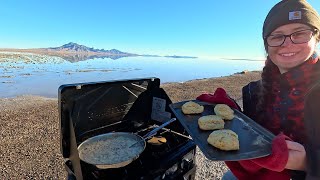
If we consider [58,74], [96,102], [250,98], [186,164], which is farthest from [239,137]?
[58,74]

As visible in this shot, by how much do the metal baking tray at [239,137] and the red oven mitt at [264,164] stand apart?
53 mm

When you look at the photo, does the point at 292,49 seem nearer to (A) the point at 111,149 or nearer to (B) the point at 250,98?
(B) the point at 250,98

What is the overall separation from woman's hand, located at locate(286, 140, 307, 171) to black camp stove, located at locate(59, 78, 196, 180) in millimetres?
1065

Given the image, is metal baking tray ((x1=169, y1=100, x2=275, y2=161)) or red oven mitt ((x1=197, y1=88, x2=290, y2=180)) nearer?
red oven mitt ((x1=197, y1=88, x2=290, y2=180))

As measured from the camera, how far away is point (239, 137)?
1798 mm

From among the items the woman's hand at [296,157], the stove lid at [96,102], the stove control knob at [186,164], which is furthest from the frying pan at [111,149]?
the woman's hand at [296,157]

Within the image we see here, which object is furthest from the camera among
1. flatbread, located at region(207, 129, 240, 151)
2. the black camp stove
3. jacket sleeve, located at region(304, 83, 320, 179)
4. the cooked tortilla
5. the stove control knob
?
the stove control knob

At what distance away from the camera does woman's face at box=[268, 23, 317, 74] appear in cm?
161

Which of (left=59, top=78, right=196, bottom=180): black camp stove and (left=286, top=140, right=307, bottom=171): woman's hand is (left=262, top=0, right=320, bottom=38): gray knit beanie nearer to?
(left=286, top=140, right=307, bottom=171): woman's hand

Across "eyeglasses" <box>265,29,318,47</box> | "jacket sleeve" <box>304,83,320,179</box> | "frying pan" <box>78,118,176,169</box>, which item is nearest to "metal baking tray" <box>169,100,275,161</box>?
"jacket sleeve" <box>304,83,320,179</box>

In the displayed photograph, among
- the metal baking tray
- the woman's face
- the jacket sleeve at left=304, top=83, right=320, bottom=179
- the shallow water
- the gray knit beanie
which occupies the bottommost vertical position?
the shallow water

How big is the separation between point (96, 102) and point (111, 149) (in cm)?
53

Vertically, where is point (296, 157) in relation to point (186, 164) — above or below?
above

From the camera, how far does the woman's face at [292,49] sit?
161cm
